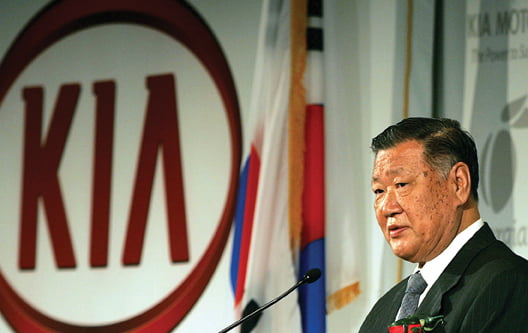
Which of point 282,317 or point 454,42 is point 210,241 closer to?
point 282,317

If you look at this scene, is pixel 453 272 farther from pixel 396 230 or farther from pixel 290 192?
pixel 290 192

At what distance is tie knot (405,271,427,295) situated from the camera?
251cm

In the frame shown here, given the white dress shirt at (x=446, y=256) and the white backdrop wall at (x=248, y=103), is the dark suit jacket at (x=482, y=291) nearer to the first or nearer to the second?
the white dress shirt at (x=446, y=256)

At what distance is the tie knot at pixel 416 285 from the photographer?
2510 mm

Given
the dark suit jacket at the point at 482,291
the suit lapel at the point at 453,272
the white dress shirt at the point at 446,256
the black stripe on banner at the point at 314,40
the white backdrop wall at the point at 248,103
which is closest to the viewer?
the dark suit jacket at the point at 482,291

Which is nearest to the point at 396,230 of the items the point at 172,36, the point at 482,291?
the point at 482,291

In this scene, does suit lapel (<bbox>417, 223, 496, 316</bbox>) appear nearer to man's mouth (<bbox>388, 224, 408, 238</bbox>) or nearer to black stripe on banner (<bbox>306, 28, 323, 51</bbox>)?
man's mouth (<bbox>388, 224, 408, 238</bbox>)

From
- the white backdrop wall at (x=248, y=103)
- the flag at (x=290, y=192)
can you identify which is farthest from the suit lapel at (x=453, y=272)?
the flag at (x=290, y=192)

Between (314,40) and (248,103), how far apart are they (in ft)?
2.25

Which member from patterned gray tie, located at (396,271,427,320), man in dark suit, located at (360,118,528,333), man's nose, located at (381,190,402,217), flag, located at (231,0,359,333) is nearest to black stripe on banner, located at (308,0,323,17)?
flag, located at (231,0,359,333)

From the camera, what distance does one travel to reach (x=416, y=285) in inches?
99.3

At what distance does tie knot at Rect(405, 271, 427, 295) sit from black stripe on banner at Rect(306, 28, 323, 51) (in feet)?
5.55

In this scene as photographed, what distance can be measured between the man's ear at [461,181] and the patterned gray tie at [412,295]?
23 cm

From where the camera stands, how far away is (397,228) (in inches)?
99.6
